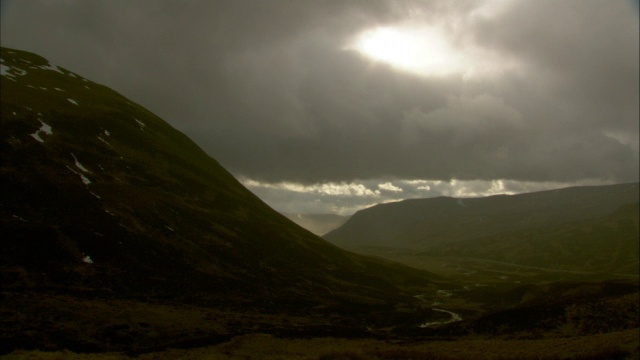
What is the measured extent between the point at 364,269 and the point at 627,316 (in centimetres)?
9846

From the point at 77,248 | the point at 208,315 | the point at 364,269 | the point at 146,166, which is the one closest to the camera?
the point at 208,315

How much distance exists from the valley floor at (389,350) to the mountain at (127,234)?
9.94m

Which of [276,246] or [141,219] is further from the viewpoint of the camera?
[276,246]

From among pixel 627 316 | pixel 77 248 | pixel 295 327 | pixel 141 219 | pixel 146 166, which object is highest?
pixel 146 166

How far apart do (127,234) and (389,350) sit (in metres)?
70.8

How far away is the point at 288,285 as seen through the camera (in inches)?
4156

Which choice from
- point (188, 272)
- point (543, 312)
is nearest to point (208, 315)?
point (188, 272)

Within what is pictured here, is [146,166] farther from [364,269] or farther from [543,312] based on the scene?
[543,312]

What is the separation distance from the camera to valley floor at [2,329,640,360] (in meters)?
33.8

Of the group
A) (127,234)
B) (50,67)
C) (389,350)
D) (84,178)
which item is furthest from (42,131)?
(389,350)

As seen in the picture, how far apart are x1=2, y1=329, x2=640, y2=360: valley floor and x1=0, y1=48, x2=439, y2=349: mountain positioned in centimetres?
994

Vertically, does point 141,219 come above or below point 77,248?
above

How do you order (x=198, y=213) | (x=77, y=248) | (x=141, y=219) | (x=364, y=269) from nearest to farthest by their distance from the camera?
(x=77, y=248)
(x=141, y=219)
(x=198, y=213)
(x=364, y=269)

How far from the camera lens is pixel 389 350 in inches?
1710
